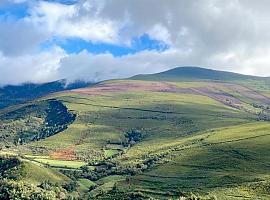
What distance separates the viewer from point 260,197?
7490 inches

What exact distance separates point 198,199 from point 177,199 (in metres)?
14.2

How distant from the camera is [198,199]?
18650 cm

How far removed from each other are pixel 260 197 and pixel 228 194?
13.1 metres

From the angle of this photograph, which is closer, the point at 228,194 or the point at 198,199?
the point at 198,199

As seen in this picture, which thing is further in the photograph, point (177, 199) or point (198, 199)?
point (177, 199)

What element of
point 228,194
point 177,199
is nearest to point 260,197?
point 228,194

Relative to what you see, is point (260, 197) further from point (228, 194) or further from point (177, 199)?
point (177, 199)

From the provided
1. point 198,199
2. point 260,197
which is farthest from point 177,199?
point 260,197

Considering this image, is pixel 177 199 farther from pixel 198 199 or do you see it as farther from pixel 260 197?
pixel 260 197

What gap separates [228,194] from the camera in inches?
7840

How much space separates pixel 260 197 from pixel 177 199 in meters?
29.7
